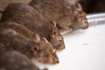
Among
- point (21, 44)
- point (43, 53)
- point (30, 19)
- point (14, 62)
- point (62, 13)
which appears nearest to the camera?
point (14, 62)

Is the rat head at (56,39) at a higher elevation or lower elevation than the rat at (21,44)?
lower

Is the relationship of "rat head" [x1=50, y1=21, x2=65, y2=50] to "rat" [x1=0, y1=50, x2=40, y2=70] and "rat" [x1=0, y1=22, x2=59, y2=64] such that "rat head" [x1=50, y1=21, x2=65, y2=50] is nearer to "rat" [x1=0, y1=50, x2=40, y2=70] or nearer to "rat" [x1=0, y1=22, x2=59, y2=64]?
"rat" [x1=0, y1=22, x2=59, y2=64]

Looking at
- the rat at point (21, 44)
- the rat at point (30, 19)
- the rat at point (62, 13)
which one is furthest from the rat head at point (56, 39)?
the rat at point (21, 44)

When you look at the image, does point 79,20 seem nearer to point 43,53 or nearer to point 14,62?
point 43,53

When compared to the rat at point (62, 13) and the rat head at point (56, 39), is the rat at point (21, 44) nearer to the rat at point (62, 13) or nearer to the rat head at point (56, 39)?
the rat head at point (56, 39)

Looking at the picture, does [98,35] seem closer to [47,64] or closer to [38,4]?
[38,4]

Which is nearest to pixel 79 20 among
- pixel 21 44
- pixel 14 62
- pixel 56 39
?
pixel 56 39
